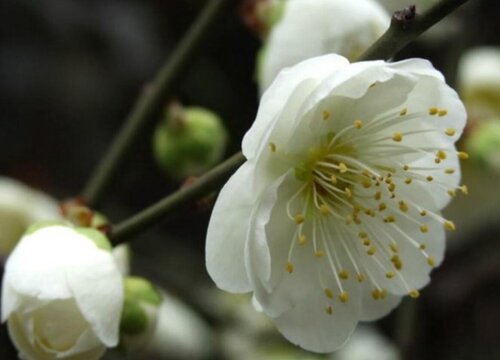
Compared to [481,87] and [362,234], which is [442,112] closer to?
[362,234]

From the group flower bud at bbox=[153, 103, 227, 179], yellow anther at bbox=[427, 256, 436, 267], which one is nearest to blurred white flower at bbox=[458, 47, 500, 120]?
flower bud at bbox=[153, 103, 227, 179]

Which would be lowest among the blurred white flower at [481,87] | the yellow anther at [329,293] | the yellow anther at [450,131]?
the blurred white flower at [481,87]

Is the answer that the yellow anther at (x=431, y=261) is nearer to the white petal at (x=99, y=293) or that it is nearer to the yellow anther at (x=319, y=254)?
the yellow anther at (x=319, y=254)

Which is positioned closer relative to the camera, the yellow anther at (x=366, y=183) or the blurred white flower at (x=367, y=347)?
the yellow anther at (x=366, y=183)

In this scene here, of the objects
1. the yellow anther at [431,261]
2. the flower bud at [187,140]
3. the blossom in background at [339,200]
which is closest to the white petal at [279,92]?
the blossom in background at [339,200]

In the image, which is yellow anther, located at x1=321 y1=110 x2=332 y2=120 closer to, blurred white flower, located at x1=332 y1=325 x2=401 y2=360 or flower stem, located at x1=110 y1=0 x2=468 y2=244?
flower stem, located at x1=110 y1=0 x2=468 y2=244

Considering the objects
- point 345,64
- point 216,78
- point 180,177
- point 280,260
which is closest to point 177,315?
point 180,177

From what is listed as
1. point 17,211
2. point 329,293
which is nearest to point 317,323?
point 329,293

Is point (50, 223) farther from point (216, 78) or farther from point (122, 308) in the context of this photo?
point (216, 78)
